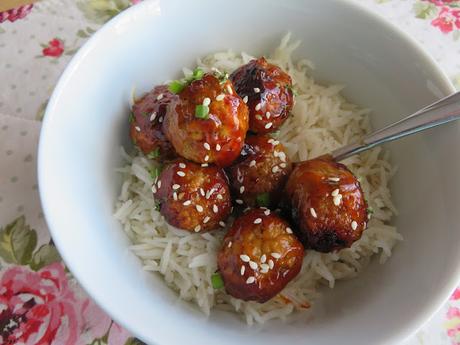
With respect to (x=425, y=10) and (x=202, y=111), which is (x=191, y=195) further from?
(x=425, y=10)

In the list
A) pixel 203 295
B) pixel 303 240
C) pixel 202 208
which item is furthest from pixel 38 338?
pixel 303 240

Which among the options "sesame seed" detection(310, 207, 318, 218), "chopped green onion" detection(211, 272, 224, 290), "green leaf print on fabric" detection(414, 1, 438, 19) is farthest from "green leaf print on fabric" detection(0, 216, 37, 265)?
"green leaf print on fabric" detection(414, 1, 438, 19)

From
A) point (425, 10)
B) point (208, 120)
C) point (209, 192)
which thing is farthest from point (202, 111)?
point (425, 10)

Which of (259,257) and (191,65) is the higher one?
(259,257)

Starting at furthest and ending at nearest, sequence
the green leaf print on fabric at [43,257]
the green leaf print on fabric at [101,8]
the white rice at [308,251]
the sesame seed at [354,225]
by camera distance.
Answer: the green leaf print on fabric at [101,8]
the green leaf print on fabric at [43,257]
the white rice at [308,251]
the sesame seed at [354,225]

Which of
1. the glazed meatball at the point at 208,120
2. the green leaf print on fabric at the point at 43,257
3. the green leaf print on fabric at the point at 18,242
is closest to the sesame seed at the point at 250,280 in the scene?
the glazed meatball at the point at 208,120

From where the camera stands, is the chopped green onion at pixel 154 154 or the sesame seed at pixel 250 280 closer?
the sesame seed at pixel 250 280

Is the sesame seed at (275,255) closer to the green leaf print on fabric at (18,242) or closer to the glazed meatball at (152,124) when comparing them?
the glazed meatball at (152,124)
